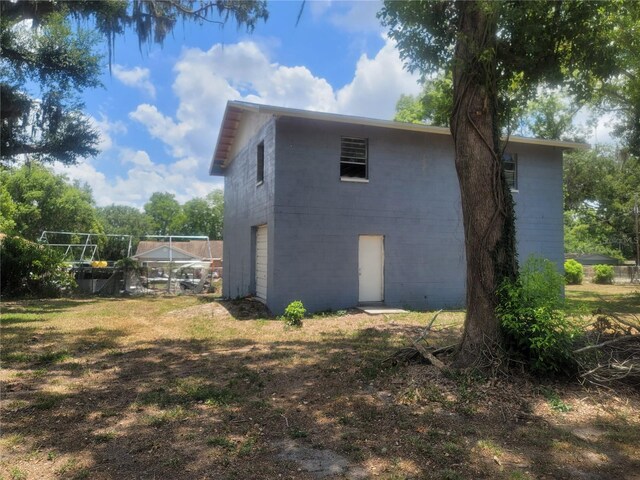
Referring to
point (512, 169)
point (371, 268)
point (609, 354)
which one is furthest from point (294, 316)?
A: point (512, 169)

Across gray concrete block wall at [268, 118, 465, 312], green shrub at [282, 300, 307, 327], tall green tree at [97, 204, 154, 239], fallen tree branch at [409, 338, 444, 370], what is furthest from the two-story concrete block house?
tall green tree at [97, 204, 154, 239]

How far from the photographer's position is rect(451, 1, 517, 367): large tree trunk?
5.48 m

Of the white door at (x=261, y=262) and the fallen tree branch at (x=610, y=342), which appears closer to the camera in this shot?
the fallen tree branch at (x=610, y=342)

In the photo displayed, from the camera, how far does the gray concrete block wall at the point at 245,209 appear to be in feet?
39.7

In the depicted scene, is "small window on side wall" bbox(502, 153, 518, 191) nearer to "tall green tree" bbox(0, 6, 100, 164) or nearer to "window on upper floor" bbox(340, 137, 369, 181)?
"window on upper floor" bbox(340, 137, 369, 181)

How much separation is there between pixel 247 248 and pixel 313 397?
10011 millimetres

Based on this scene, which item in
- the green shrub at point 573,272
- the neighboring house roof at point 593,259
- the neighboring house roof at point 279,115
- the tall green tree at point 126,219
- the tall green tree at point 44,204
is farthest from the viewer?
the tall green tree at point 126,219

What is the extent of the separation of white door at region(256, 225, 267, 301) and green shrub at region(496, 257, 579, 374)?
858 centimetres

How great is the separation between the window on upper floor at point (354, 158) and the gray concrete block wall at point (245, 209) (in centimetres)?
208

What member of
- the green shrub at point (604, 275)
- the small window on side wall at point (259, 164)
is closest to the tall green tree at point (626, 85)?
the small window on side wall at point (259, 164)

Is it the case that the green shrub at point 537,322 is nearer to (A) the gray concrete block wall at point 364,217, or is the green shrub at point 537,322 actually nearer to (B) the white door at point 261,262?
(A) the gray concrete block wall at point 364,217

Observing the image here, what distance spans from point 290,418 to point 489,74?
15.9 ft

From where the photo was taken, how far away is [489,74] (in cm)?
561

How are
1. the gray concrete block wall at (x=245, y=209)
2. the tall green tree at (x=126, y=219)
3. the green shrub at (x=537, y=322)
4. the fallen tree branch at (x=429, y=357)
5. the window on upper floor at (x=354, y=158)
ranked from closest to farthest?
the green shrub at (x=537, y=322) → the fallen tree branch at (x=429, y=357) → the gray concrete block wall at (x=245, y=209) → the window on upper floor at (x=354, y=158) → the tall green tree at (x=126, y=219)
